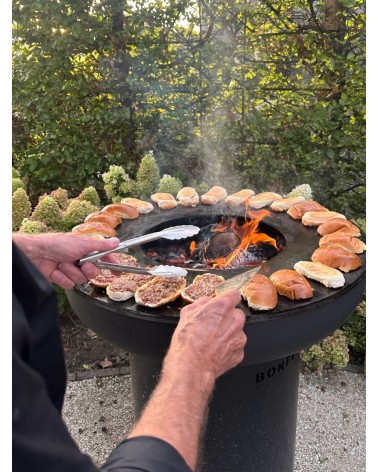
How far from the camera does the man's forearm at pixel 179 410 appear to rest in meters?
1.29

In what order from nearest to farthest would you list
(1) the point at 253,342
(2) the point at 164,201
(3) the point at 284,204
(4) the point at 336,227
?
(1) the point at 253,342
(4) the point at 336,227
(3) the point at 284,204
(2) the point at 164,201

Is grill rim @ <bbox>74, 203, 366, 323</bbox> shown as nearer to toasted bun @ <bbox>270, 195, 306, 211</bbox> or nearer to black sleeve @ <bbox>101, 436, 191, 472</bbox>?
toasted bun @ <bbox>270, 195, 306, 211</bbox>

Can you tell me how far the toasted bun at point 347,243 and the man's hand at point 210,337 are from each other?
808 millimetres

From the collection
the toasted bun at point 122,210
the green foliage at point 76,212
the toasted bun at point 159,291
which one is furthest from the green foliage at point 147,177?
the toasted bun at point 159,291

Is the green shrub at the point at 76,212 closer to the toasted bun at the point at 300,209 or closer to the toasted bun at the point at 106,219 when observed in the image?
the toasted bun at the point at 106,219

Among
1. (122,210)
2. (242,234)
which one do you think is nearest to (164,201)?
(122,210)

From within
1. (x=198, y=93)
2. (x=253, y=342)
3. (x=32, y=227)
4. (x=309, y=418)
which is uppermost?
(x=198, y=93)

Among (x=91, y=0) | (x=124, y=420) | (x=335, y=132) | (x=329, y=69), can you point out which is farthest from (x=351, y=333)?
(x=91, y=0)

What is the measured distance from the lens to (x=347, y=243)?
7.87 feet

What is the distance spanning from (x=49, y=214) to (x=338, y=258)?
100 inches

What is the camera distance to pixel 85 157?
192 inches

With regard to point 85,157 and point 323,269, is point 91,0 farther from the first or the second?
point 323,269

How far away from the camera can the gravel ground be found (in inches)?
131

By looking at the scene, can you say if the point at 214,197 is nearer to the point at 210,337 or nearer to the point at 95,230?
the point at 95,230
